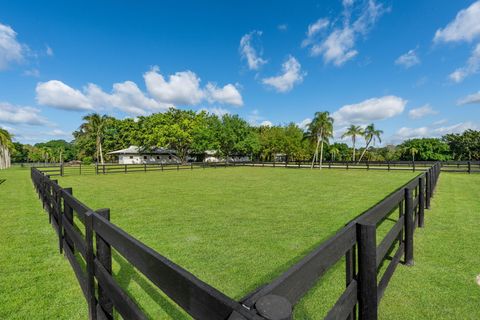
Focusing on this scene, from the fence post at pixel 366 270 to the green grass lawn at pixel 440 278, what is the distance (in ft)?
3.48

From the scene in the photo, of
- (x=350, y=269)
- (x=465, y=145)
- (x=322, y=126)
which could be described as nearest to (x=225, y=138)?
(x=322, y=126)

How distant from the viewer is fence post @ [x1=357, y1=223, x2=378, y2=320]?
→ 1653 mm

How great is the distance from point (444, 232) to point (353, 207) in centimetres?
244

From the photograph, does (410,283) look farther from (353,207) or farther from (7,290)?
(7,290)

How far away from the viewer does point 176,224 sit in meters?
5.71

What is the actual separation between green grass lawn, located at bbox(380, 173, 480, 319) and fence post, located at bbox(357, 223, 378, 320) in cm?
106

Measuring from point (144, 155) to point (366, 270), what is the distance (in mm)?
50011

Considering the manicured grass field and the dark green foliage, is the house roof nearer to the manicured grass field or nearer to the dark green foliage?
the manicured grass field

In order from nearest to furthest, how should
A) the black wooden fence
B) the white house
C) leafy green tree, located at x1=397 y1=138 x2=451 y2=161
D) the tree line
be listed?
1. the black wooden fence
2. the tree line
3. leafy green tree, located at x1=397 y1=138 x2=451 y2=161
4. the white house

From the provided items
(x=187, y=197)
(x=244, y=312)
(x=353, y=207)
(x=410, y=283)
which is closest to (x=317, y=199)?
(x=353, y=207)

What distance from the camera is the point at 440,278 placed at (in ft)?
10.3

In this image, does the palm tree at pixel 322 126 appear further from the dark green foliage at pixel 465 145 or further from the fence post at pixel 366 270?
the fence post at pixel 366 270

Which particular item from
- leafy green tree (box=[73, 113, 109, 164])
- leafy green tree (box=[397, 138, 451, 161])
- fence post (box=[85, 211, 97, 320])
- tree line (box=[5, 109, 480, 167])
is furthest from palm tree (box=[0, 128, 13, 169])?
leafy green tree (box=[397, 138, 451, 161])

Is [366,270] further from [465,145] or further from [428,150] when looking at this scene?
[428,150]
